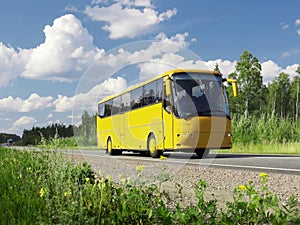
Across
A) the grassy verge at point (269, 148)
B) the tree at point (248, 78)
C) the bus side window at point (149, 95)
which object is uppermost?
the tree at point (248, 78)

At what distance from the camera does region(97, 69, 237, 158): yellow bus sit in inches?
509

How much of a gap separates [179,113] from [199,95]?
1.27 m

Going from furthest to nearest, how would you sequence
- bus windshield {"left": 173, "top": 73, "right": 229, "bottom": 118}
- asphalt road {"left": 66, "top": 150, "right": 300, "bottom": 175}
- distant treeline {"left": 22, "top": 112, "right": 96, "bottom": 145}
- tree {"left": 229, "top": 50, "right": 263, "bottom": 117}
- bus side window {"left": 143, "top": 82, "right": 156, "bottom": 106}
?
tree {"left": 229, "top": 50, "right": 263, "bottom": 117}, bus side window {"left": 143, "top": 82, "right": 156, "bottom": 106}, bus windshield {"left": 173, "top": 73, "right": 229, "bottom": 118}, asphalt road {"left": 66, "top": 150, "right": 300, "bottom": 175}, distant treeline {"left": 22, "top": 112, "right": 96, "bottom": 145}

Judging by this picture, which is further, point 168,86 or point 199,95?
point 199,95

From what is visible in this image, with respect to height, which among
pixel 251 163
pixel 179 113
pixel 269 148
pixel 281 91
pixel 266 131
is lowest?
pixel 251 163

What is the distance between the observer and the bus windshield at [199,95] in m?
12.8

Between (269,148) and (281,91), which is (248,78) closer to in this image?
(281,91)

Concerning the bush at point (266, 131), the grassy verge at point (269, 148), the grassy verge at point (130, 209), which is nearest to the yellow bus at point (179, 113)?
the grassy verge at point (269, 148)

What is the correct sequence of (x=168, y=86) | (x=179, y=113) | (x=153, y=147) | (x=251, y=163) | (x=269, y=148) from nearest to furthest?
(x=251, y=163), (x=179, y=113), (x=168, y=86), (x=153, y=147), (x=269, y=148)

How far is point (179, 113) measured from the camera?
42.1ft

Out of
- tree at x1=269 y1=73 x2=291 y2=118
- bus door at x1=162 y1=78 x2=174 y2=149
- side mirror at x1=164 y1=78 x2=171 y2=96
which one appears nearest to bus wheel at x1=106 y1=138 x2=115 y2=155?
bus door at x1=162 y1=78 x2=174 y2=149

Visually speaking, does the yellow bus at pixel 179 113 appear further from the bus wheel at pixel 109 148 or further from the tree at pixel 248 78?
the tree at pixel 248 78

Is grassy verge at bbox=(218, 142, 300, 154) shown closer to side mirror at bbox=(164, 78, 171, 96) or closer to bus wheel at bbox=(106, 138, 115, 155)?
bus wheel at bbox=(106, 138, 115, 155)

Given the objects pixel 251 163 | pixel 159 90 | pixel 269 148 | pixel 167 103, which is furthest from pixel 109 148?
pixel 251 163
